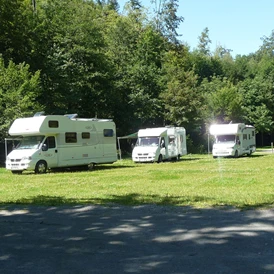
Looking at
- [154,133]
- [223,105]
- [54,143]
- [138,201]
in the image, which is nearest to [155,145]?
[154,133]

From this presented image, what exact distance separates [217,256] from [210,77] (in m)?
68.1

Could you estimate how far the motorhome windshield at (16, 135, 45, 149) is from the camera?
66.7ft

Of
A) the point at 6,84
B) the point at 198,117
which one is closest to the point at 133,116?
the point at 198,117

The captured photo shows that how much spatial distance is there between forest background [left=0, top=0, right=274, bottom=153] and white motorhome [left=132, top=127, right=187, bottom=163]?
7.42 metres

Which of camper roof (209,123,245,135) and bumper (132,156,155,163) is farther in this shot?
camper roof (209,123,245,135)

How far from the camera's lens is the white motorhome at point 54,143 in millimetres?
19938

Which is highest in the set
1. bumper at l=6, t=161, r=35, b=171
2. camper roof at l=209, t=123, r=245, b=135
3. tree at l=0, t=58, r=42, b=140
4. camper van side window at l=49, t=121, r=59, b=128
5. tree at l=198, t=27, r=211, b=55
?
tree at l=198, t=27, r=211, b=55

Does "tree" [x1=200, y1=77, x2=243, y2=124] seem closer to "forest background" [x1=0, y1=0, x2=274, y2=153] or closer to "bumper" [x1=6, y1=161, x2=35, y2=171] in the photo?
"forest background" [x1=0, y1=0, x2=274, y2=153]

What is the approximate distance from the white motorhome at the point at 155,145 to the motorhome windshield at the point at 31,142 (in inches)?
326

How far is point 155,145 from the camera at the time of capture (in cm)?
2738

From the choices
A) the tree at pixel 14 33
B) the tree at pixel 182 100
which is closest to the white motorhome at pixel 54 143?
the tree at pixel 14 33

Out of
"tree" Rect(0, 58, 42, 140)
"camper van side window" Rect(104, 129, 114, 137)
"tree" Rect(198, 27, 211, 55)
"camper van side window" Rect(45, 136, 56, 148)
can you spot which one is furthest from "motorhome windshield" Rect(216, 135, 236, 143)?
"tree" Rect(198, 27, 211, 55)

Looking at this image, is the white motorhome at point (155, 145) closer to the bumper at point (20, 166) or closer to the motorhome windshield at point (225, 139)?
the motorhome windshield at point (225, 139)

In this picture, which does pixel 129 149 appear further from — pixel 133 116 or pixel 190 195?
pixel 190 195
